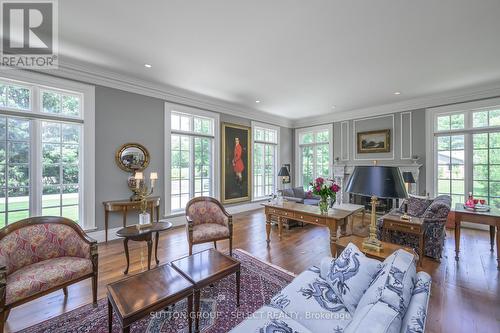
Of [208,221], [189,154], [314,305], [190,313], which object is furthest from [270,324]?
[189,154]

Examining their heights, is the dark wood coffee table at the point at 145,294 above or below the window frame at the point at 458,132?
below

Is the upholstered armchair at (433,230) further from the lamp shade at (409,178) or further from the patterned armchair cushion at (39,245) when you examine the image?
the patterned armchair cushion at (39,245)

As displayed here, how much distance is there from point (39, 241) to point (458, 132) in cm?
760

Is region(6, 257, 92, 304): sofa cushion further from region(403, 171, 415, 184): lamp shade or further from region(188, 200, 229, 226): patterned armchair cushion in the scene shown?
region(403, 171, 415, 184): lamp shade

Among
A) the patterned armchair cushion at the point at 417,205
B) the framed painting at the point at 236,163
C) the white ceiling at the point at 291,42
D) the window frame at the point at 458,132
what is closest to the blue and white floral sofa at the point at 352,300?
the white ceiling at the point at 291,42

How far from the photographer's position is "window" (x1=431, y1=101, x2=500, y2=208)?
4.54m

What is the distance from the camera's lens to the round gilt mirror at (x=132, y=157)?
4.07 meters

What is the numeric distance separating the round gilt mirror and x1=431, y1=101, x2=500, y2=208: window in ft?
22.0

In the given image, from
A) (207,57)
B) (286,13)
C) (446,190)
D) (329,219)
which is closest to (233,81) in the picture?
(207,57)

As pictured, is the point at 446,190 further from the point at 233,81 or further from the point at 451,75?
the point at 233,81

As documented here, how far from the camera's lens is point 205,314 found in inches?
79.3

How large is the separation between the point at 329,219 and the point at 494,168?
14.5ft

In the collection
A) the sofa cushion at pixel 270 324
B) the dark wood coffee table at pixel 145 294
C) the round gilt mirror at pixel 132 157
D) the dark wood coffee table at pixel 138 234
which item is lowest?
the dark wood coffee table at pixel 145 294

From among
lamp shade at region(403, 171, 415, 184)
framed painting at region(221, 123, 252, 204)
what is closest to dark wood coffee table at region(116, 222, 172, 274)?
framed painting at region(221, 123, 252, 204)
